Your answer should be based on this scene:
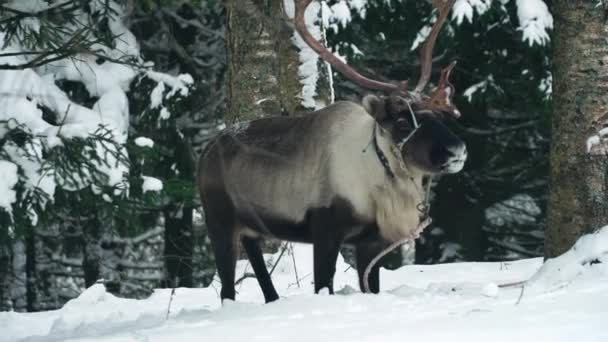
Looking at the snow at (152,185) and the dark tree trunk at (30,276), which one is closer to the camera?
the snow at (152,185)

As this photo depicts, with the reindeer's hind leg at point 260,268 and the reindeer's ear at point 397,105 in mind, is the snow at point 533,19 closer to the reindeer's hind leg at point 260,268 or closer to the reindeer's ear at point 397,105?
the reindeer's hind leg at point 260,268

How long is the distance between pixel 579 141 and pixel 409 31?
7695 millimetres

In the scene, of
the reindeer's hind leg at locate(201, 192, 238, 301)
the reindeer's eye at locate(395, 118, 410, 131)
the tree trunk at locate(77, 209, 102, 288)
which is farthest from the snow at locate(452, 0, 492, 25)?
the reindeer's eye at locate(395, 118, 410, 131)

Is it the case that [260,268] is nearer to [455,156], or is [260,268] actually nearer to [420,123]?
[420,123]

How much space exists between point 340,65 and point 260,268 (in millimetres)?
1320

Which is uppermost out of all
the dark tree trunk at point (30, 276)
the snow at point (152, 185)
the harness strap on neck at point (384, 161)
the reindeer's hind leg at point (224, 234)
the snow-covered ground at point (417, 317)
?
the harness strap on neck at point (384, 161)

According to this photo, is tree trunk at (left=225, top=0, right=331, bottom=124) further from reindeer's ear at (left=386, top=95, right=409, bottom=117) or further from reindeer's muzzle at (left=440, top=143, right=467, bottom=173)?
reindeer's muzzle at (left=440, top=143, right=467, bottom=173)

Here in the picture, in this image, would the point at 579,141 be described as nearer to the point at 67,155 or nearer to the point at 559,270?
the point at 559,270

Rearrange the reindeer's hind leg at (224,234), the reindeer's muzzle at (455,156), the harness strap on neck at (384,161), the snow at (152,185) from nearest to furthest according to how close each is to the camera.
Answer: the reindeer's muzzle at (455,156) → the harness strap on neck at (384,161) → the reindeer's hind leg at (224,234) → the snow at (152,185)

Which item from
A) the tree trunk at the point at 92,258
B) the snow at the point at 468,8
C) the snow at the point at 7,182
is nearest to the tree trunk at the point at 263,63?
the snow at the point at 7,182

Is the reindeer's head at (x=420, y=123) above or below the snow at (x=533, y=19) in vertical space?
below

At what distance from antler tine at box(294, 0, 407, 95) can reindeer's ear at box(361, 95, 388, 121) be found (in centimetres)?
9

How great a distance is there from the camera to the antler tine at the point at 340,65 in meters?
6.17

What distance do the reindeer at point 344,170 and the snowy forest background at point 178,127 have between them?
3.27 meters
